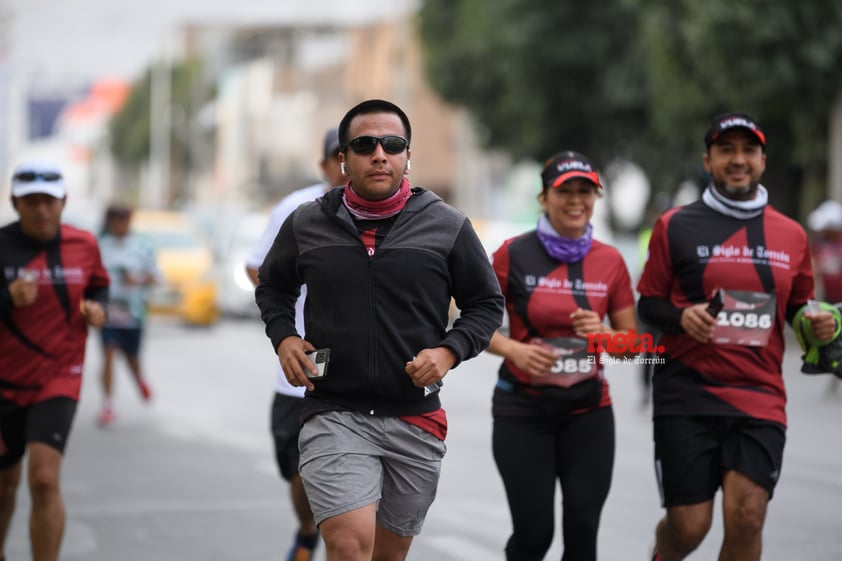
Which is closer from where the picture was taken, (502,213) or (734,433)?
(734,433)

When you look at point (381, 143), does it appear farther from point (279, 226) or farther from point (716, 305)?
point (279, 226)

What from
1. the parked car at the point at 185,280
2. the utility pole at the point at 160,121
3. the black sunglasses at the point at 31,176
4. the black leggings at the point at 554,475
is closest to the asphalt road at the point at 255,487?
the black leggings at the point at 554,475

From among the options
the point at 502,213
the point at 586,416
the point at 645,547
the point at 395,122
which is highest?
the point at 395,122

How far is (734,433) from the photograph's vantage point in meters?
5.88

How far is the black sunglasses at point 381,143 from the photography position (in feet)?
16.4

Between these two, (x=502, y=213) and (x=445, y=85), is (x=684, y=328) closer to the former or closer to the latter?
(x=445, y=85)

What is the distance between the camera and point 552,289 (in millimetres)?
6207

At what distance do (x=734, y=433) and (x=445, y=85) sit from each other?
125 feet

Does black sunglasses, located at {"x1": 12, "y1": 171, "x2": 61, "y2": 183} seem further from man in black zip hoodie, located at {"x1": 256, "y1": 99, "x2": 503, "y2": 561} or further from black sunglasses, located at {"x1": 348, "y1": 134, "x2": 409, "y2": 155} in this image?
black sunglasses, located at {"x1": 348, "y1": 134, "x2": 409, "y2": 155}

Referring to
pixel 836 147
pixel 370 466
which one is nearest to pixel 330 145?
pixel 370 466

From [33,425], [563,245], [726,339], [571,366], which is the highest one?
[563,245]

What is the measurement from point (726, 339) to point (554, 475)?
89 cm

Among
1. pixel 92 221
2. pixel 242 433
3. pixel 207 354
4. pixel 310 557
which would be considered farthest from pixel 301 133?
pixel 310 557

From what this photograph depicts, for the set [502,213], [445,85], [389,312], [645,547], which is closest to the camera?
[389,312]
